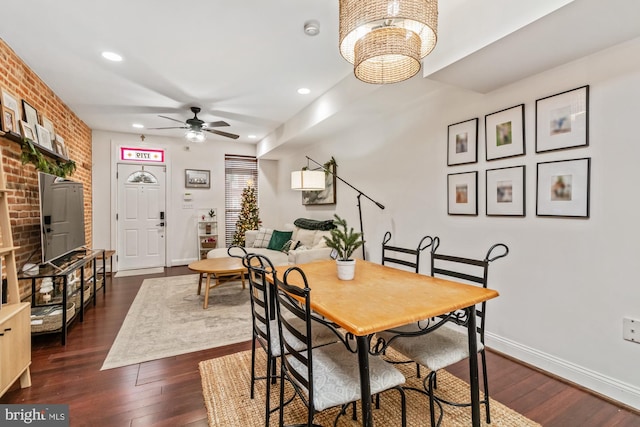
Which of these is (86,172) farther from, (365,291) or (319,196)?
(365,291)

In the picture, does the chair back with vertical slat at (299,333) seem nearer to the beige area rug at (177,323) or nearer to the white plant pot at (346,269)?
the white plant pot at (346,269)

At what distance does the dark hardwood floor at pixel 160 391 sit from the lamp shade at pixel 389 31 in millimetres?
2143

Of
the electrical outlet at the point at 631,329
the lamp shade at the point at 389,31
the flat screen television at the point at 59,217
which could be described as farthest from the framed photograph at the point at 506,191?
the flat screen television at the point at 59,217

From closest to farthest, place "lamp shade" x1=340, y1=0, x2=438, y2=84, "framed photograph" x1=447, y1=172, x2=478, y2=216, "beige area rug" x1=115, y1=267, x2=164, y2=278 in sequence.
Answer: "lamp shade" x1=340, y1=0, x2=438, y2=84
"framed photograph" x1=447, y1=172, x2=478, y2=216
"beige area rug" x1=115, y1=267, x2=164, y2=278

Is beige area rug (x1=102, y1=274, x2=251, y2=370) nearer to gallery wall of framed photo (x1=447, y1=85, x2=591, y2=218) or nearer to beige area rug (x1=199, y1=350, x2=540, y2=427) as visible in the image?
beige area rug (x1=199, y1=350, x2=540, y2=427)

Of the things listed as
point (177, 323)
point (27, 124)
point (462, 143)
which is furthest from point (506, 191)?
point (27, 124)

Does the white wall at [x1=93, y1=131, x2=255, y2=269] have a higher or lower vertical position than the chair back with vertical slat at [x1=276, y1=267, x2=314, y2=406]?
higher

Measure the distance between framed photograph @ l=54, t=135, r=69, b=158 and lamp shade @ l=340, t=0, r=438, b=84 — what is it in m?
4.01

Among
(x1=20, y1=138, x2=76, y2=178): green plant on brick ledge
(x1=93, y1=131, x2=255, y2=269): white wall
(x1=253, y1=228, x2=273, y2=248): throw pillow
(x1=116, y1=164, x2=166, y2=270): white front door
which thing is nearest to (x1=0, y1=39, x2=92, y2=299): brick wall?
(x1=20, y1=138, x2=76, y2=178): green plant on brick ledge

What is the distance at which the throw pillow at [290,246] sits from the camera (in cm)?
488

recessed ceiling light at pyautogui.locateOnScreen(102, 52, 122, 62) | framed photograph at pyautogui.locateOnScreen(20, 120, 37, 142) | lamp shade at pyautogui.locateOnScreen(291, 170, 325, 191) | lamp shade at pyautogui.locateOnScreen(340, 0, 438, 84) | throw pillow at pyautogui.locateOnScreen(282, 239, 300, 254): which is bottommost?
throw pillow at pyautogui.locateOnScreen(282, 239, 300, 254)

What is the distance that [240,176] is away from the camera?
6922 mm

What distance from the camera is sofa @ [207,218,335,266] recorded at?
12.7 feet

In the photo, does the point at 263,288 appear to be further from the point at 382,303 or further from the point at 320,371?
the point at 382,303
